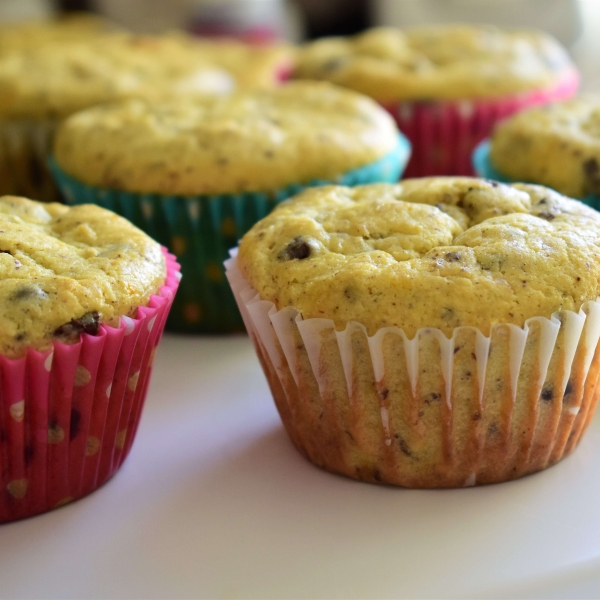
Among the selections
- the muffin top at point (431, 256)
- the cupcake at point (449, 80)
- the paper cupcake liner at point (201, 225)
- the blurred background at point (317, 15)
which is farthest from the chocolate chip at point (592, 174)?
the blurred background at point (317, 15)

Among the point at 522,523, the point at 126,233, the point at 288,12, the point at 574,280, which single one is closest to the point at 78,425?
the point at 126,233

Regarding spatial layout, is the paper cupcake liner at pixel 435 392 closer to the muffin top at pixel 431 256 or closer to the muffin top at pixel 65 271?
the muffin top at pixel 431 256

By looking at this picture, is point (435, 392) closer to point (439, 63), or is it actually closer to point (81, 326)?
point (81, 326)

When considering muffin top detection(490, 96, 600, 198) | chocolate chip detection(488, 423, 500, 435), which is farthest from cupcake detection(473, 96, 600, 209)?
chocolate chip detection(488, 423, 500, 435)

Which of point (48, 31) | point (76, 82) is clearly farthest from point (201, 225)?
point (48, 31)

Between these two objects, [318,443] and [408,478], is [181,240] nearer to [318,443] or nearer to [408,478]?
[318,443]

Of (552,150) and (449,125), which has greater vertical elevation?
(552,150)

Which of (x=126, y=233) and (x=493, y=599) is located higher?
(x=126, y=233)
